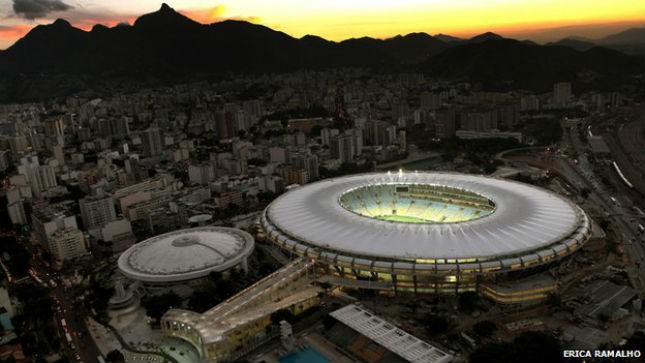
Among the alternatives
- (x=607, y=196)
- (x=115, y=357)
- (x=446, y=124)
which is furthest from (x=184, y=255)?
(x=446, y=124)

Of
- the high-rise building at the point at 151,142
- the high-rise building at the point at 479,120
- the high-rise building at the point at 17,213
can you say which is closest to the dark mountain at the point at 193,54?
the high-rise building at the point at 479,120

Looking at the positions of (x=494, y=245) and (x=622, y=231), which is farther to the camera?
(x=622, y=231)

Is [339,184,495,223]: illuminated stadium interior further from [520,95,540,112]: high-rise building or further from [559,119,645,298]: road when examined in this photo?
[520,95,540,112]: high-rise building

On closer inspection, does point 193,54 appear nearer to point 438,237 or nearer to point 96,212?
point 96,212

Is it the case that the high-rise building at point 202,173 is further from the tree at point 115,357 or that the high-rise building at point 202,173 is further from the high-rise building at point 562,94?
the high-rise building at point 562,94

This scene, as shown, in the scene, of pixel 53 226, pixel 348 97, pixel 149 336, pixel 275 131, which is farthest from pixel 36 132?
pixel 149 336

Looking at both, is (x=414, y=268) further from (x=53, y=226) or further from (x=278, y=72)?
(x=278, y=72)
